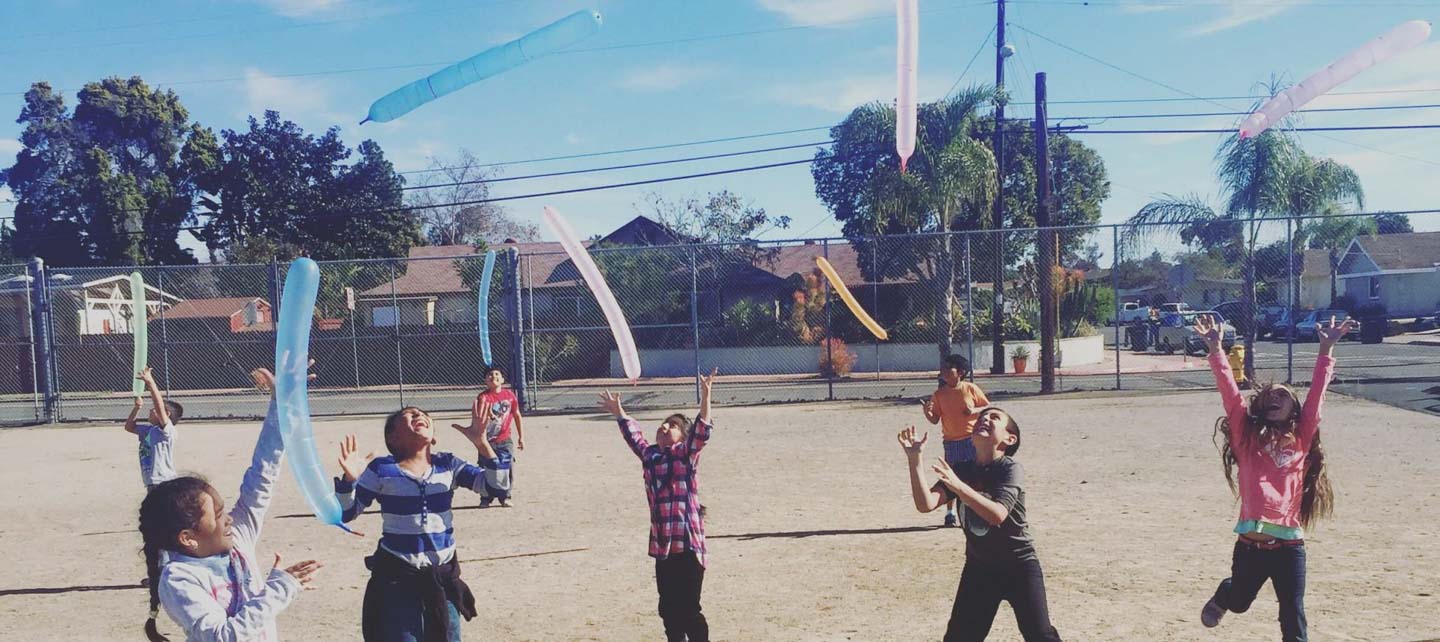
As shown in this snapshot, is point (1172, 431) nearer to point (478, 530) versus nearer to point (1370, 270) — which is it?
point (478, 530)

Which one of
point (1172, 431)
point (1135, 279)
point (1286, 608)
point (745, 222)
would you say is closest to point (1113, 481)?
point (1172, 431)

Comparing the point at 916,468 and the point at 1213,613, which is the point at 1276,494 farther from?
the point at 916,468

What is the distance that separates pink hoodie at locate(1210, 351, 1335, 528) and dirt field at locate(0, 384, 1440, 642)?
1196 millimetres

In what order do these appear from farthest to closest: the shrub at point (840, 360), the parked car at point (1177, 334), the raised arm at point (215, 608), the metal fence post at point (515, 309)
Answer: the parked car at point (1177, 334)
the shrub at point (840, 360)
the metal fence post at point (515, 309)
the raised arm at point (215, 608)

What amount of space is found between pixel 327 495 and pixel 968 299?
48.4 feet

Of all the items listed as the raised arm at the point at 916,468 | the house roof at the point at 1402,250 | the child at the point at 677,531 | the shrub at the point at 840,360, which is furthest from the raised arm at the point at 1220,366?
the house roof at the point at 1402,250

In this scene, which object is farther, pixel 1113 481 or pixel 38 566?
pixel 1113 481

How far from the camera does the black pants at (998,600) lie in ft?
13.8

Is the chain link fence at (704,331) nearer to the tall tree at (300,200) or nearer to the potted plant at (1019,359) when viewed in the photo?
the potted plant at (1019,359)

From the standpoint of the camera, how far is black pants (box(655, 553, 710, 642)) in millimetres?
5148

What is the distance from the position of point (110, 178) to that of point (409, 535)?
Answer: 159 ft

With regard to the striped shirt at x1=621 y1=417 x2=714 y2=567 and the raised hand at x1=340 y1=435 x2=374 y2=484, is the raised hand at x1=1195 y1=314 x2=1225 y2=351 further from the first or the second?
the raised hand at x1=340 y1=435 x2=374 y2=484

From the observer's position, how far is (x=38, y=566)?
7.95 m

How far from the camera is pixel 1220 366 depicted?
5.00 metres
